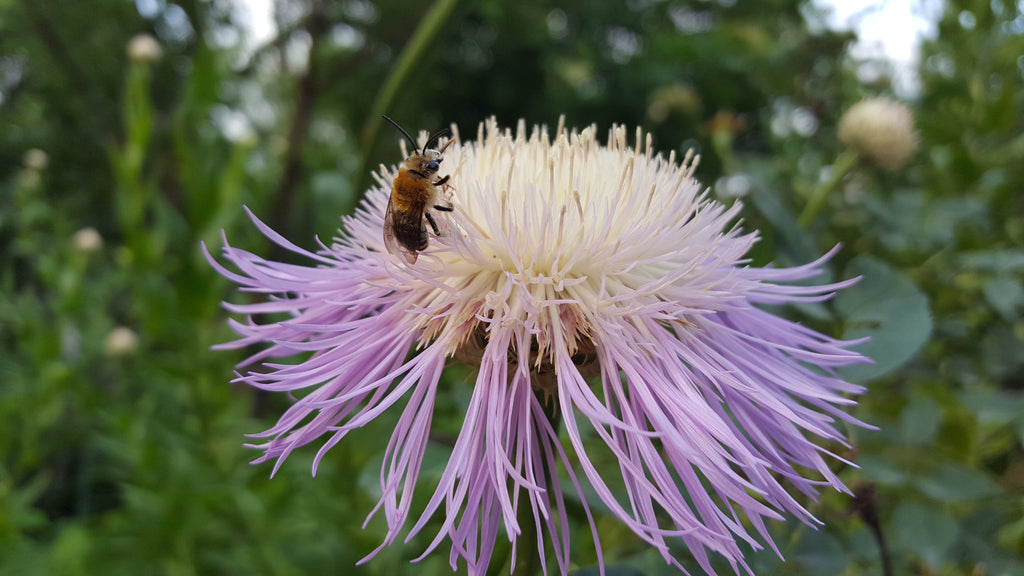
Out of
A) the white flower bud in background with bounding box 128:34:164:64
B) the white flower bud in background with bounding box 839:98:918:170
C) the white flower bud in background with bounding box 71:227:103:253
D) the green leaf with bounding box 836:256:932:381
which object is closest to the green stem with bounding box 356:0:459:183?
the green leaf with bounding box 836:256:932:381

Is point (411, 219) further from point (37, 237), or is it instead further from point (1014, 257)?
point (37, 237)

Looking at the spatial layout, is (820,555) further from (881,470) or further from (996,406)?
(996,406)

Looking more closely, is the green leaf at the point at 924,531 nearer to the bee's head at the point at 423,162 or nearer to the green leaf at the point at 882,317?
the green leaf at the point at 882,317

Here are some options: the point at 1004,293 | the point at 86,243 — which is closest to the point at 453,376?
the point at 1004,293

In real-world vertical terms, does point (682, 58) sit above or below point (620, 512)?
above

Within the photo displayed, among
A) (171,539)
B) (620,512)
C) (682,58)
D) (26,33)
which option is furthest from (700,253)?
(26,33)
